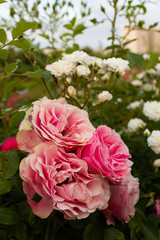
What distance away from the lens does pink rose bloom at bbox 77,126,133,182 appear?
0.48 metres

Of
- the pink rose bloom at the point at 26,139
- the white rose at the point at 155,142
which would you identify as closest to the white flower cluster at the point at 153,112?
the white rose at the point at 155,142

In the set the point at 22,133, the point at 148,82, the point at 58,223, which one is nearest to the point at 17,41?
the point at 22,133

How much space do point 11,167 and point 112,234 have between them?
263 millimetres

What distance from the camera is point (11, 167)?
52 centimetres

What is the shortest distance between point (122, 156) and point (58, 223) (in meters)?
0.23

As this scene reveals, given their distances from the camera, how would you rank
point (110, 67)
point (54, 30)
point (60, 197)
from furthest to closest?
point (54, 30) < point (110, 67) < point (60, 197)

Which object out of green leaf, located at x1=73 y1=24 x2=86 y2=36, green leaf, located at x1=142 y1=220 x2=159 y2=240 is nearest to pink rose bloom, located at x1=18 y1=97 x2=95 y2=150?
green leaf, located at x1=142 y1=220 x2=159 y2=240

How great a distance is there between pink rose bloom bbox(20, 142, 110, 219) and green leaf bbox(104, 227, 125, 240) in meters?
0.10

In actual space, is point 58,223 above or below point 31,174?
below

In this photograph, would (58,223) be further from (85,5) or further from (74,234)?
(85,5)

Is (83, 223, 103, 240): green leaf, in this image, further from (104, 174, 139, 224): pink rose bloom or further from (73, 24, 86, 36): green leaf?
(73, 24, 86, 36): green leaf

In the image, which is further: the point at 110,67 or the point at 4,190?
the point at 110,67

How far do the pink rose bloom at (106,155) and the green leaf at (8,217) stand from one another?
0.64 ft

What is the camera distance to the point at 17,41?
0.56 meters
